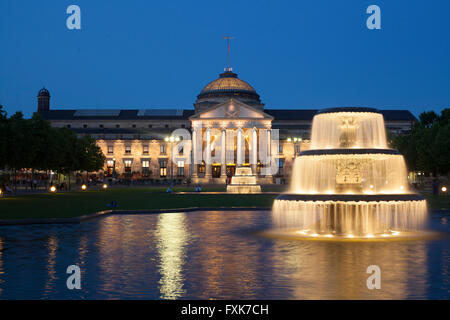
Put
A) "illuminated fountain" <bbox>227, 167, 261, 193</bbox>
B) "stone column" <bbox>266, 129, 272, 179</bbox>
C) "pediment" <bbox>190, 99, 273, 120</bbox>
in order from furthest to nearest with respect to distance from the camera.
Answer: "stone column" <bbox>266, 129, 272, 179</bbox>, "pediment" <bbox>190, 99, 273, 120</bbox>, "illuminated fountain" <bbox>227, 167, 261, 193</bbox>

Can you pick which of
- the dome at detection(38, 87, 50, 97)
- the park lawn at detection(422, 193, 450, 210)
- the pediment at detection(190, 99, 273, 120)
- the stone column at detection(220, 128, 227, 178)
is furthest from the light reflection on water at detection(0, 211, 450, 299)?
the dome at detection(38, 87, 50, 97)

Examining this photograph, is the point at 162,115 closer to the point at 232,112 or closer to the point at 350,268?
the point at 232,112

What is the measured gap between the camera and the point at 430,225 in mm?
24438

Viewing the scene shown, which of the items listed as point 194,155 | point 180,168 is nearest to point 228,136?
point 194,155

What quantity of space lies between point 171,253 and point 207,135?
10244 centimetres

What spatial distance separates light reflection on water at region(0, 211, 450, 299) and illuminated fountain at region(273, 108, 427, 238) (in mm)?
1765

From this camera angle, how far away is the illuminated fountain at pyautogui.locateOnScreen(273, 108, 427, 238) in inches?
786

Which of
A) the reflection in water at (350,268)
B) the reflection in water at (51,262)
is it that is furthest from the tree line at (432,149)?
the reflection in water at (51,262)

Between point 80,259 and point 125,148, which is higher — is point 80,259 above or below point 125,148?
below

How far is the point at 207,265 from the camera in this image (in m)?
14.0

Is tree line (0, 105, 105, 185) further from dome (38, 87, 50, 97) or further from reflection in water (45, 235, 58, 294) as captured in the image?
dome (38, 87, 50, 97)
